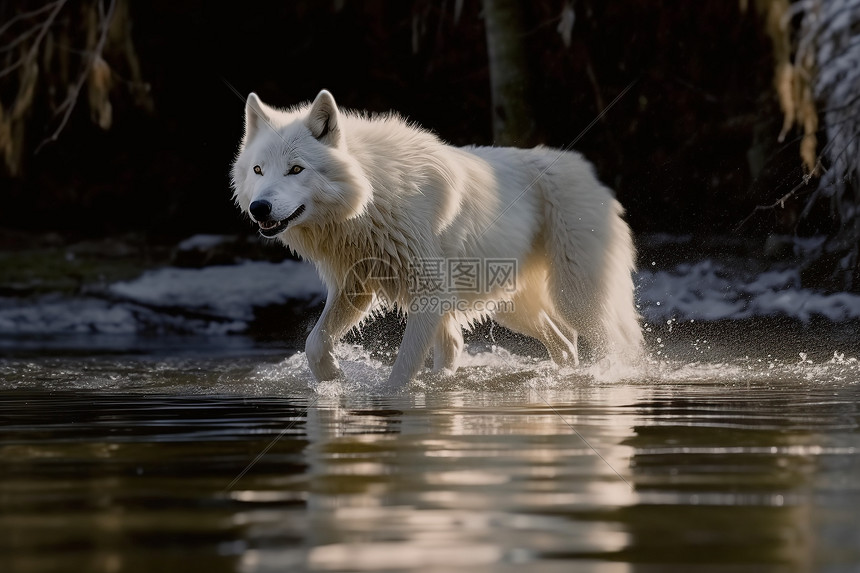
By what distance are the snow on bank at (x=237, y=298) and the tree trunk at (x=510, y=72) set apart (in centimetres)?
165

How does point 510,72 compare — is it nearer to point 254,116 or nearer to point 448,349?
point 448,349

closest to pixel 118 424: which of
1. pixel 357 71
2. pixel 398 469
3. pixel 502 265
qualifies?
pixel 398 469

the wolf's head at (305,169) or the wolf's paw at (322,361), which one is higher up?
the wolf's head at (305,169)

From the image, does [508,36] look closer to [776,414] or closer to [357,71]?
[357,71]

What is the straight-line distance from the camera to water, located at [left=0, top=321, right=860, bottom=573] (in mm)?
1880

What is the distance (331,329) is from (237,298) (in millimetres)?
4941

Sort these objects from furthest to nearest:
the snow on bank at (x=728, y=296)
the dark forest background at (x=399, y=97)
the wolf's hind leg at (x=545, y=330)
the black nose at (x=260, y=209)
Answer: the dark forest background at (x=399, y=97) → the snow on bank at (x=728, y=296) → the wolf's hind leg at (x=545, y=330) → the black nose at (x=260, y=209)

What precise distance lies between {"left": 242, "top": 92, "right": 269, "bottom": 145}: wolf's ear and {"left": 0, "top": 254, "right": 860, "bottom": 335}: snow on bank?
471cm

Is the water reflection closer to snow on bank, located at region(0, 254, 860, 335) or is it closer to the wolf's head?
the wolf's head

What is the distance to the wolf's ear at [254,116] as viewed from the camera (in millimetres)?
5469

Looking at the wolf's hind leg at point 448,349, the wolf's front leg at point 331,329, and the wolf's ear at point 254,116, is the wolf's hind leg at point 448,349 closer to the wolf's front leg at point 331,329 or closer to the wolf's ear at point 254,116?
the wolf's front leg at point 331,329

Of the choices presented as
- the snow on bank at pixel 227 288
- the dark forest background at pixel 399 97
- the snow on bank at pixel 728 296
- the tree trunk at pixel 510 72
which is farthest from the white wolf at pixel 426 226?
the dark forest background at pixel 399 97

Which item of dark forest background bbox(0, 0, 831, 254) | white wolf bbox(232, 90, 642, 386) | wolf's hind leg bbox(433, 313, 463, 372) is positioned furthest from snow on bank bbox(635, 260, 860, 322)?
wolf's hind leg bbox(433, 313, 463, 372)

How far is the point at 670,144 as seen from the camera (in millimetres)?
11727
